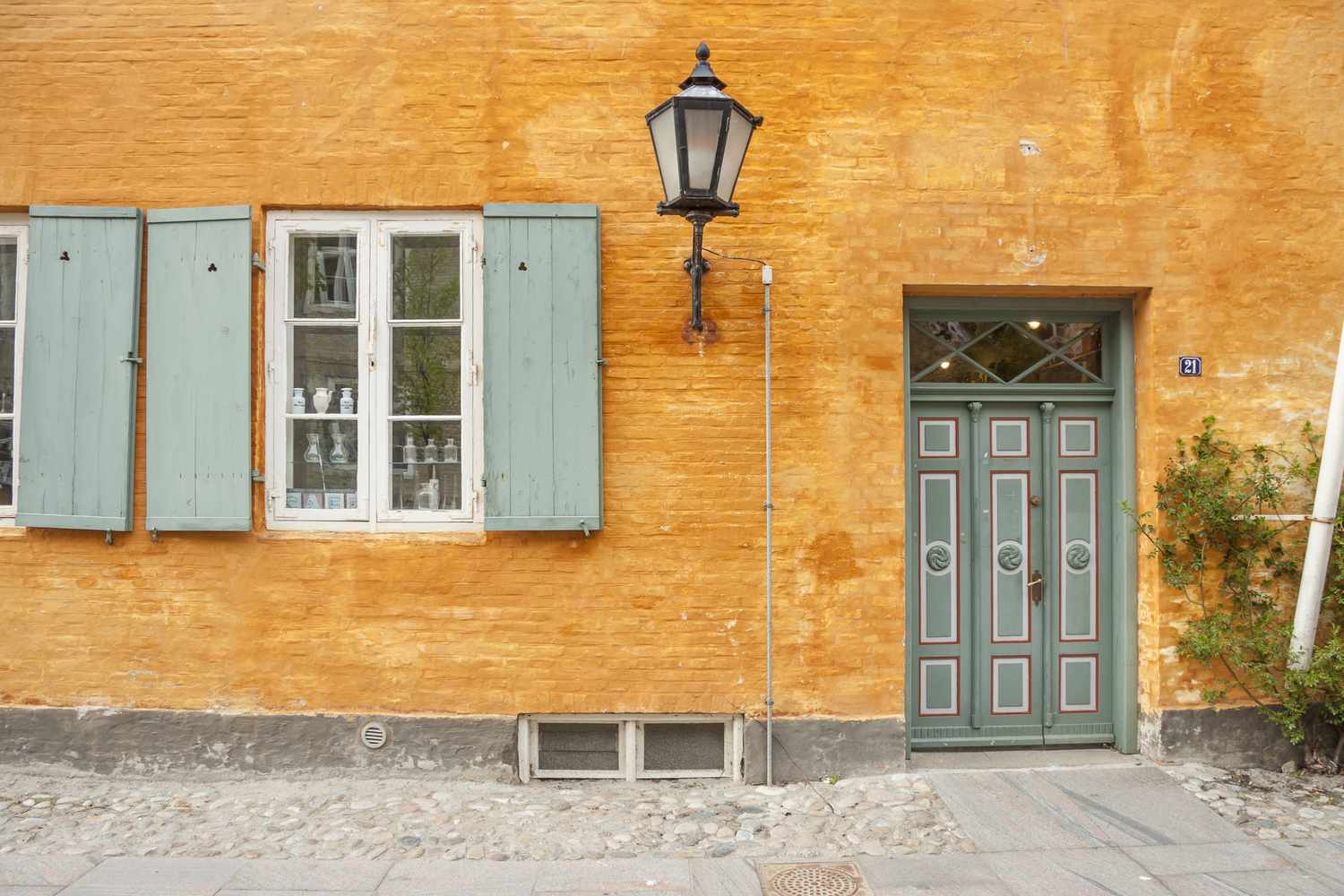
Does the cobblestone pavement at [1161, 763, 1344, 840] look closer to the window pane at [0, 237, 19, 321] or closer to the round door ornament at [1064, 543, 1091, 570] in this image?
the round door ornament at [1064, 543, 1091, 570]

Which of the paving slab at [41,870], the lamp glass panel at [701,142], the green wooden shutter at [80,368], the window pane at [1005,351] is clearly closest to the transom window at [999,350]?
the window pane at [1005,351]

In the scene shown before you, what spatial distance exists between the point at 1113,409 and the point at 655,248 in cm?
289

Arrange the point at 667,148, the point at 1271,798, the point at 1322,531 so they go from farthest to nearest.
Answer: the point at 1322,531 < the point at 1271,798 < the point at 667,148

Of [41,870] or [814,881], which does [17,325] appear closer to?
[41,870]

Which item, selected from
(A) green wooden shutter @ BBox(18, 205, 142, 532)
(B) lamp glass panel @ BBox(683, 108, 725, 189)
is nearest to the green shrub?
(B) lamp glass panel @ BBox(683, 108, 725, 189)

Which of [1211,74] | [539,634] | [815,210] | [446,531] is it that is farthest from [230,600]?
[1211,74]

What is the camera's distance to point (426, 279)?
5.17m

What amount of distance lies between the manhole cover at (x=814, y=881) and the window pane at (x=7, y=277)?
17.1ft

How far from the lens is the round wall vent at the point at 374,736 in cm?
500

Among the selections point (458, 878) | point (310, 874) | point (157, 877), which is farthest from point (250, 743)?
point (458, 878)

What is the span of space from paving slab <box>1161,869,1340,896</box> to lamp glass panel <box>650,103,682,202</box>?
3818 millimetres

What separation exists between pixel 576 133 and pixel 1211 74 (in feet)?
11.9

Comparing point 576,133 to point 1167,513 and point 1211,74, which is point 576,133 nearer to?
point 1211,74

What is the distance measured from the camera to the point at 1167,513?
16.6 ft
